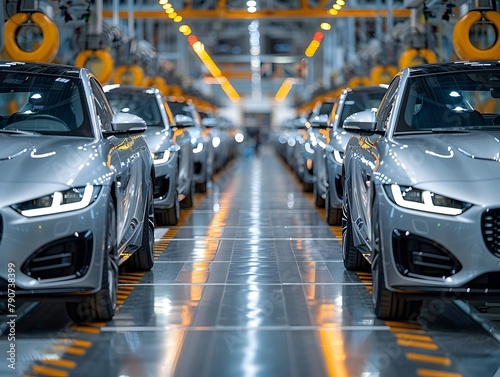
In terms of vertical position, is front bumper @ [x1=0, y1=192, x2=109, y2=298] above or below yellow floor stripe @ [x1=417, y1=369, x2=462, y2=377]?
above

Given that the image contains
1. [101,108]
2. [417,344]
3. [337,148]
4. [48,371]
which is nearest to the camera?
[48,371]

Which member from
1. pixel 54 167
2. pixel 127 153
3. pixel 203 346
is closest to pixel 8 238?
pixel 54 167

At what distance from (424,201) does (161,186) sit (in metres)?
7.17

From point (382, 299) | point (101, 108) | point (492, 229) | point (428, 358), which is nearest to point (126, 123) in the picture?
point (101, 108)

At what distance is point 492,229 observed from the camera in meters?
6.38

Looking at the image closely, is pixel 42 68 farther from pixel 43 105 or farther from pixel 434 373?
pixel 434 373

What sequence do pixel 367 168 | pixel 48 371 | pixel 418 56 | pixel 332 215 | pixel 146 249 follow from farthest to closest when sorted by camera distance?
pixel 418 56
pixel 332 215
pixel 146 249
pixel 367 168
pixel 48 371

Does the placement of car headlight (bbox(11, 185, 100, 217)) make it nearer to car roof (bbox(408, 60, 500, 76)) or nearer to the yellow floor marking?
the yellow floor marking

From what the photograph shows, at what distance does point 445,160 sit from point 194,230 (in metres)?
6.82

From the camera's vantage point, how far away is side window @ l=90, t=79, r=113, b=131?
807 cm

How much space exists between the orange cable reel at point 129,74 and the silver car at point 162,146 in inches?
457

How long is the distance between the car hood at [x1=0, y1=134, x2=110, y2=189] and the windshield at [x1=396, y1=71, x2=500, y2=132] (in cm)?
226

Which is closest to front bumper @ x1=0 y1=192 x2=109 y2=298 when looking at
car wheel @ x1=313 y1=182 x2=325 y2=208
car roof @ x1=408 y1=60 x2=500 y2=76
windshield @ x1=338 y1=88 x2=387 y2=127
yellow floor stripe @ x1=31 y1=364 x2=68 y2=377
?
yellow floor stripe @ x1=31 y1=364 x2=68 y2=377

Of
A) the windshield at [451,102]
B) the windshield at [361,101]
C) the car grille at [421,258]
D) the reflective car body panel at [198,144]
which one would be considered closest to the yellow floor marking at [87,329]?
the car grille at [421,258]
